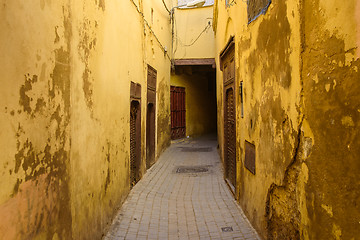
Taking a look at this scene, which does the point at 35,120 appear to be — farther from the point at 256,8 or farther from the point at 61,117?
the point at 256,8

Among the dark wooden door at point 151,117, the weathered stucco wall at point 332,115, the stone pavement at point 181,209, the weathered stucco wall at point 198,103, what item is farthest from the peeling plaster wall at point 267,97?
the weathered stucco wall at point 198,103

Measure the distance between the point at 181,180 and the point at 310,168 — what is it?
516 centimetres

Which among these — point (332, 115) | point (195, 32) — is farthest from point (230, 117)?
point (195, 32)

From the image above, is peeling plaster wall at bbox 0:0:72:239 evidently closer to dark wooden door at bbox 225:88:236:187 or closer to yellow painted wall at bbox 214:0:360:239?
yellow painted wall at bbox 214:0:360:239

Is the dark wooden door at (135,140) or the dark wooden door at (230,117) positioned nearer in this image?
the dark wooden door at (230,117)

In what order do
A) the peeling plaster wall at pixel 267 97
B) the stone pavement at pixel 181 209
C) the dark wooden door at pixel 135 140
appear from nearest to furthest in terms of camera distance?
the peeling plaster wall at pixel 267 97, the stone pavement at pixel 181 209, the dark wooden door at pixel 135 140

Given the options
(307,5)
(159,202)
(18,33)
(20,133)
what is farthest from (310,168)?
(159,202)

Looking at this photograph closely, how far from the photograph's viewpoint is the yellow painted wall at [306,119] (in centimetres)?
182

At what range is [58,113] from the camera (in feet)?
8.86

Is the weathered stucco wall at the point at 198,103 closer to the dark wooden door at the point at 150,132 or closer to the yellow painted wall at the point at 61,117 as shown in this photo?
the dark wooden door at the point at 150,132

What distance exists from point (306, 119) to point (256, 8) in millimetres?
2017

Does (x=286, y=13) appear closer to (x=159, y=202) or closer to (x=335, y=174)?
(x=335, y=174)

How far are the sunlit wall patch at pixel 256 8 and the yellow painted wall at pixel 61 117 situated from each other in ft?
6.66

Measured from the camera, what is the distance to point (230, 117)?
270 inches
